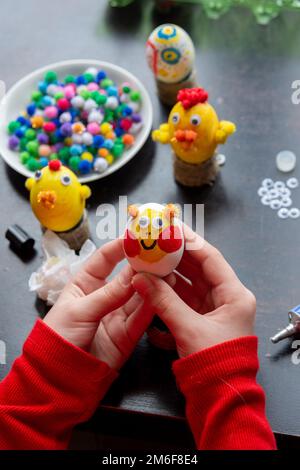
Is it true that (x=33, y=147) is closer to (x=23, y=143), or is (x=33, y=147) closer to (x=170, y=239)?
(x=23, y=143)

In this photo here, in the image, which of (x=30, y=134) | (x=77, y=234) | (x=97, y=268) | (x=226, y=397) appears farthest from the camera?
(x=30, y=134)

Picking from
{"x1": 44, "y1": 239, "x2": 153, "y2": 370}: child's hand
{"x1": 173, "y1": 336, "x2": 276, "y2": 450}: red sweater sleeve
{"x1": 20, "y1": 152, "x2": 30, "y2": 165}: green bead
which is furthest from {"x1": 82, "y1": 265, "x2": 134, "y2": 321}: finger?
{"x1": 20, "y1": 152, "x2": 30, "y2": 165}: green bead

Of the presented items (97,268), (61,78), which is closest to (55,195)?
(97,268)

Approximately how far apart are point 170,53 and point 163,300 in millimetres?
426

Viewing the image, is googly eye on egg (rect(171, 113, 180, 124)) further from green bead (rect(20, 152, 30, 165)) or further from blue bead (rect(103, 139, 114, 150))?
green bead (rect(20, 152, 30, 165))

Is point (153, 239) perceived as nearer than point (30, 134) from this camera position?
Yes

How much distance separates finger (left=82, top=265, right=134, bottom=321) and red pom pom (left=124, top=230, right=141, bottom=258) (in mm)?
37

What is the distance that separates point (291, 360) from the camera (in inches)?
29.7

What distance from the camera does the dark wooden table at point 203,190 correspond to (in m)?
0.75

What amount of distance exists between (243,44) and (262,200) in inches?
13.3

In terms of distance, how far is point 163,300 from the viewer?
2.21ft

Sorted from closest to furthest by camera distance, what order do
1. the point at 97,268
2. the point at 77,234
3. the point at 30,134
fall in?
1. the point at 97,268
2. the point at 77,234
3. the point at 30,134

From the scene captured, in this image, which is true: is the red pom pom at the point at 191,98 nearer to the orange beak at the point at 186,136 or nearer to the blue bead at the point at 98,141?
the orange beak at the point at 186,136

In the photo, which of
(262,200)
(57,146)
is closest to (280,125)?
(262,200)
